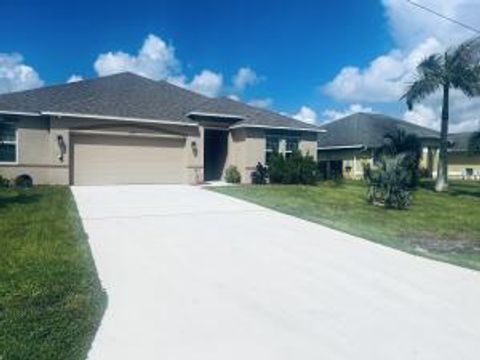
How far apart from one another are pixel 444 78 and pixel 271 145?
9.58 metres

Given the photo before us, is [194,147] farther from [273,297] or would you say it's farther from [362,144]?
[273,297]

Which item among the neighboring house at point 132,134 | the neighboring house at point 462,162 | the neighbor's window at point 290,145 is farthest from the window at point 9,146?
the neighboring house at point 462,162

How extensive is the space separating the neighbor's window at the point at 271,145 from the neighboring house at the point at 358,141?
21.9ft

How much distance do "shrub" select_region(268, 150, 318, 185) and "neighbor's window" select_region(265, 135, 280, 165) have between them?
126cm

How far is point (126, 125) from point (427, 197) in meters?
14.4

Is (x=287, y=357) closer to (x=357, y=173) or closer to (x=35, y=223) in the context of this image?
(x=35, y=223)

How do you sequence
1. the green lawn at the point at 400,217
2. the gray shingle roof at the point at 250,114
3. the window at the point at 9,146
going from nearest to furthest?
the green lawn at the point at 400,217, the window at the point at 9,146, the gray shingle roof at the point at 250,114

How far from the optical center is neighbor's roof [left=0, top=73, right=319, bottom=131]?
22109 mm

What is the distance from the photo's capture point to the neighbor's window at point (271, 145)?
26.3 metres

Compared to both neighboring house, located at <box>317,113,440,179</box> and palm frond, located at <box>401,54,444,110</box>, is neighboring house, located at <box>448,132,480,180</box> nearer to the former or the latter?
neighboring house, located at <box>317,113,440,179</box>

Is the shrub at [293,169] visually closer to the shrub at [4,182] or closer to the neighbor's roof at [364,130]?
the neighbor's roof at [364,130]

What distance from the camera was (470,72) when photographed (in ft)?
78.9

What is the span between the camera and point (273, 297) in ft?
20.8

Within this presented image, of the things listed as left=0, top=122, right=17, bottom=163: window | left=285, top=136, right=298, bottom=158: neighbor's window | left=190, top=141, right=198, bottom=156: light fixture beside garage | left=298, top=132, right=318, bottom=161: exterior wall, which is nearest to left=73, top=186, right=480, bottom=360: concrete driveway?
left=0, top=122, right=17, bottom=163: window
